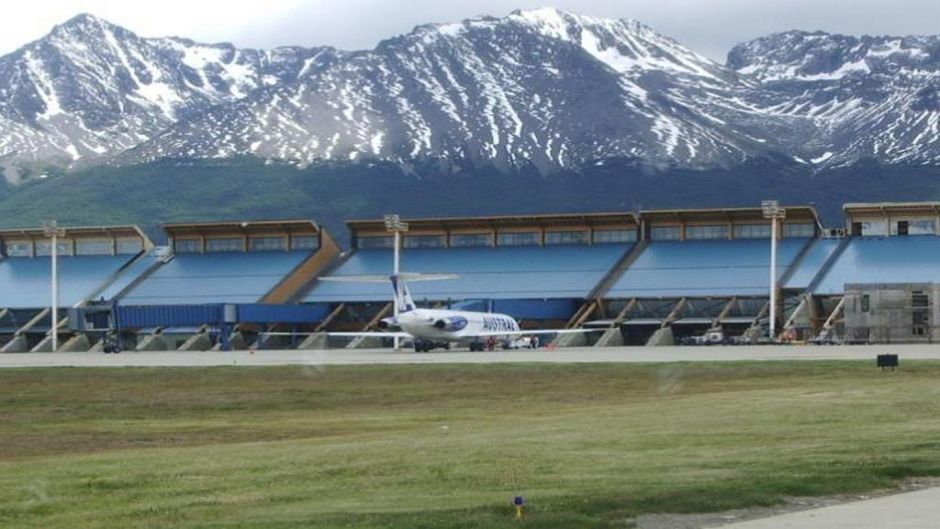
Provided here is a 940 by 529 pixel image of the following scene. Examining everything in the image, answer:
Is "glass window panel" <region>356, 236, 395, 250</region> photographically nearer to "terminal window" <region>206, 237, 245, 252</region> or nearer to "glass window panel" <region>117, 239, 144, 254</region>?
"terminal window" <region>206, 237, 245, 252</region>

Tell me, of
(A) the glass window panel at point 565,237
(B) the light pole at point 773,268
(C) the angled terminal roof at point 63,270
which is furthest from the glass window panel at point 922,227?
(C) the angled terminal roof at point 63,270

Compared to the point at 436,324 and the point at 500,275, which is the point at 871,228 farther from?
the point at 436,324

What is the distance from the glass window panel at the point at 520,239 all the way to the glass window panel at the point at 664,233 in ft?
33.7

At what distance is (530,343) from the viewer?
13762cm

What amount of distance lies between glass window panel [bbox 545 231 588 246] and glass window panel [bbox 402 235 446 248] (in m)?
10.6

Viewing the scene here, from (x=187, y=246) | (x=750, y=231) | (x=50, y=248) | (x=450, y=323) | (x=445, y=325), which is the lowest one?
(x=445, y=325)

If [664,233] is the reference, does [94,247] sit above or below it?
below

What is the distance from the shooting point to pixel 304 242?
17362 cm

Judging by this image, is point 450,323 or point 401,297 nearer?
point 450,323


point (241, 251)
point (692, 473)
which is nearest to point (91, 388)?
point (692, 473)

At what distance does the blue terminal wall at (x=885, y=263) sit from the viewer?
467ft

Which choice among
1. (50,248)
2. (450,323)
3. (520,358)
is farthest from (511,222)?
(520,358)

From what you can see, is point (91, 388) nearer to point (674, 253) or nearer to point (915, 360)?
point (915, 360)

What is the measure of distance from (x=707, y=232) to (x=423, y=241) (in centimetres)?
2682
